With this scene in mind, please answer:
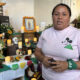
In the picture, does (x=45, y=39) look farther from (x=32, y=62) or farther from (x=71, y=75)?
(x=32, y=62)

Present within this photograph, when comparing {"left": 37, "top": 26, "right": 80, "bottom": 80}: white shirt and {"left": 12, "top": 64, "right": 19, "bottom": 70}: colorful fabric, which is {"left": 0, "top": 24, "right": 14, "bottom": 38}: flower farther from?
{"left": 37, "top": 26, "right": 80, "bottom": 80}: white shirt

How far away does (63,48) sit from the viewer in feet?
2.38

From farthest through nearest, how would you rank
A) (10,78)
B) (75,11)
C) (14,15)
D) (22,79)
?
1. (75,11)
2. (14,15)
3. (22,79)
4. (10,78)

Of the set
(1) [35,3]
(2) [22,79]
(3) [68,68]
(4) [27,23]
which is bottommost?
(2) [22,79]

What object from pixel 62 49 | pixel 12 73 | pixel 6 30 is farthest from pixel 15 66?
pixel 62 49

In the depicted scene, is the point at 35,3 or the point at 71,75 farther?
the point at 35,3

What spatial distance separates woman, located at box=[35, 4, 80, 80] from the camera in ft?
2.29

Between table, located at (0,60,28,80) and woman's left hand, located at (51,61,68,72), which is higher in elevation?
woman's left hand, located at (51,61,68,72)

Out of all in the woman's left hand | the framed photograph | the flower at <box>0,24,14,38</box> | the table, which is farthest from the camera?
the framed photograph

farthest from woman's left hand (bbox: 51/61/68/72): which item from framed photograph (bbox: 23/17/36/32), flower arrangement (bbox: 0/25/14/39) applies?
framed photograph (bbox: 23/17/36/32)

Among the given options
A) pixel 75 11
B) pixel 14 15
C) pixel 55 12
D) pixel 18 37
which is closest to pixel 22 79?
pixel 18 37

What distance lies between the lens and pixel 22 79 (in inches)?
53.5

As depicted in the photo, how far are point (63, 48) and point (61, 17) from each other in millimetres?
175

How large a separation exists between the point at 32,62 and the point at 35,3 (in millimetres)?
2378
